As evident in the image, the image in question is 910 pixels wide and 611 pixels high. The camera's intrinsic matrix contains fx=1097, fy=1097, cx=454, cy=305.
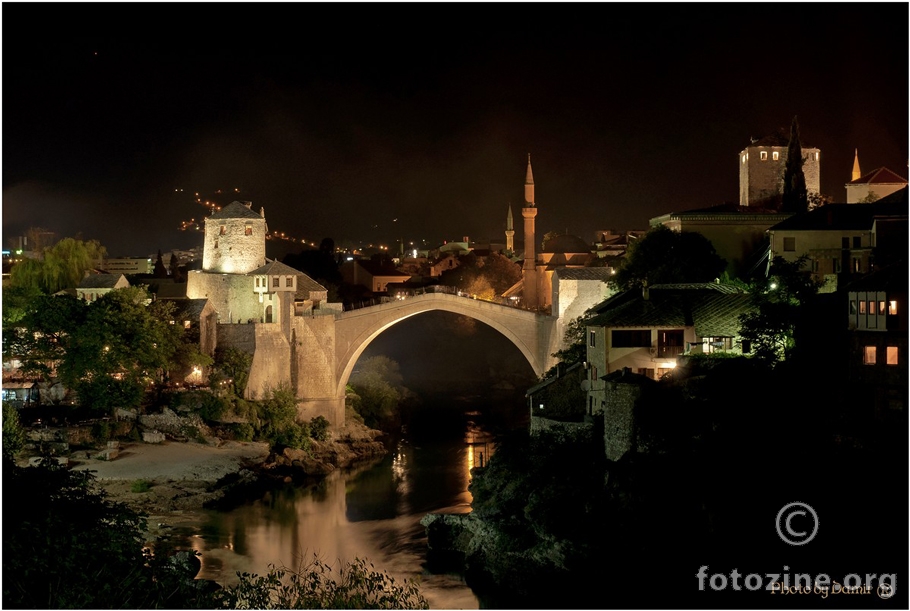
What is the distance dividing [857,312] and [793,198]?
12479 mm

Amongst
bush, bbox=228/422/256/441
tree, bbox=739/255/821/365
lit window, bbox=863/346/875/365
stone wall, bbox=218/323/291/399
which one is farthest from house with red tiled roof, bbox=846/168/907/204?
bush, bbox=228/422/256/441

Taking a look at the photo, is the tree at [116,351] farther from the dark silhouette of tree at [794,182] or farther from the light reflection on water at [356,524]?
the dark silhouette of tree at [794,182]

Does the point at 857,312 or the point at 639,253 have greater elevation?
the point at 639,253

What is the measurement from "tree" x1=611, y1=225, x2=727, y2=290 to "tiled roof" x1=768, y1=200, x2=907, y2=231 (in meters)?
2.82

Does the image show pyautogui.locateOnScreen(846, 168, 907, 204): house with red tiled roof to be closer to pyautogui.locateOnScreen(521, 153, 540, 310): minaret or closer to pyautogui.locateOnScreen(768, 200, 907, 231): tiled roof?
pyautogui.locateOnScreen(768, 200, 907, 231): tiled roof

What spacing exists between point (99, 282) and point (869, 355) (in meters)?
23.0

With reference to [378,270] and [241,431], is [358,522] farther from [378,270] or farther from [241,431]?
[378,270]

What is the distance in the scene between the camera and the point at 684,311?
20562mm

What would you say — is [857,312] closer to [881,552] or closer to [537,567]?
[881,552]

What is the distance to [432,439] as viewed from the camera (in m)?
32.3

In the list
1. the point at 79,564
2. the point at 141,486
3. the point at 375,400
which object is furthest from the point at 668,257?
the point at 79,564

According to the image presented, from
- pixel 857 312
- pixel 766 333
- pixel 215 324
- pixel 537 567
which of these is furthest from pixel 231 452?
pixel 857 312

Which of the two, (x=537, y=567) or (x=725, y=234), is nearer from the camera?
(x=537, y=567)

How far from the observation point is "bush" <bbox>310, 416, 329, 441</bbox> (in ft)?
99.6
